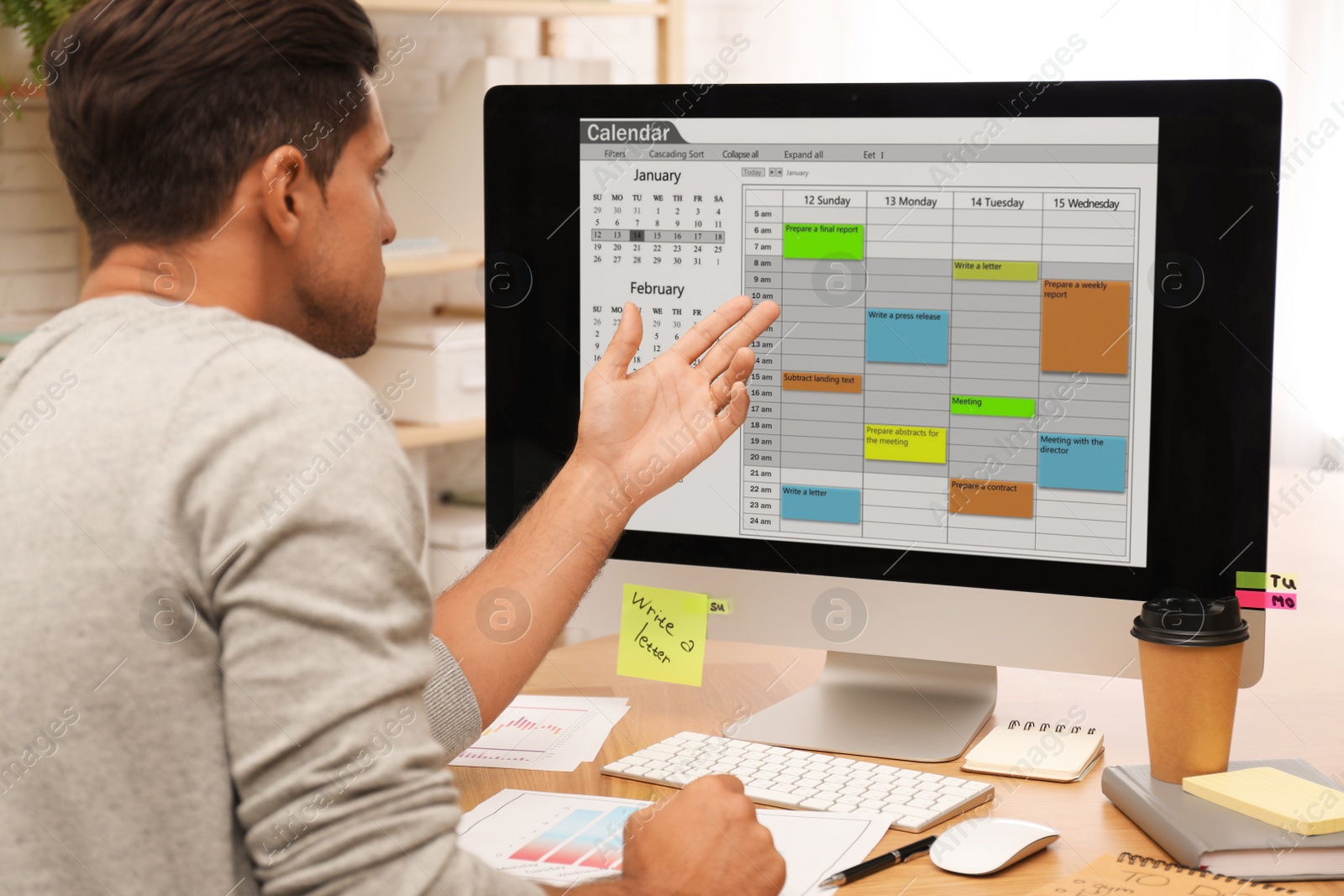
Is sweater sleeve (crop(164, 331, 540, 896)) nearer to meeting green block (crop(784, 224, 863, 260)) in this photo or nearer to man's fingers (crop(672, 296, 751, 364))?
man's fingers (crop(672, 296, 751, 364))

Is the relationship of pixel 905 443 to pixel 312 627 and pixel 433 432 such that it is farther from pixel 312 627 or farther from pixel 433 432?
pixel 433 432

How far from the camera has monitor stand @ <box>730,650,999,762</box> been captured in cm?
106

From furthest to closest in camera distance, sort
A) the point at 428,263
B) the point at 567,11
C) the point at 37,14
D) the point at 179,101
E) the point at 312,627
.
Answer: the point at 567,11, the point at 428,263, the point at 37,14, the point at 179,101, the point at 312,627

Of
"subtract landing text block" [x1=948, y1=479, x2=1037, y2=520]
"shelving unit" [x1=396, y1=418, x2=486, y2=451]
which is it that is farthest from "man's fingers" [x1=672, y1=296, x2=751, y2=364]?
"shelving unit" [x1=396, y1=418, x2=486, y2=451]

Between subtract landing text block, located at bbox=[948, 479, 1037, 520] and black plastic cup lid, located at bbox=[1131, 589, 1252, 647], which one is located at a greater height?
subtract landing text block, located at bbox=[948, 479, 1037, 520]

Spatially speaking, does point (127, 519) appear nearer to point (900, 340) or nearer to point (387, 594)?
point (387, 594)

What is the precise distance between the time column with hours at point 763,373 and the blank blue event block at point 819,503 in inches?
0.4

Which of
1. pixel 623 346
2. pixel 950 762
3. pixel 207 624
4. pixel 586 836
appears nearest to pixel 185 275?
pixel 207 624

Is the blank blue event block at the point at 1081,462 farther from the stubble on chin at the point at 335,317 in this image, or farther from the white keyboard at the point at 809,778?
the stubble on chin at the point at 335,317

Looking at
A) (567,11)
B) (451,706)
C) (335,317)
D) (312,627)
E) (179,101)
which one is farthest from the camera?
(567,11)

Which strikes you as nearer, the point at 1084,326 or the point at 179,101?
the point at 179,101

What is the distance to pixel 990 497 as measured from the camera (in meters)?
1.03

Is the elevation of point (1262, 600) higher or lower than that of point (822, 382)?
lower

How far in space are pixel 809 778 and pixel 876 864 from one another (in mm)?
145
